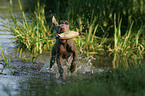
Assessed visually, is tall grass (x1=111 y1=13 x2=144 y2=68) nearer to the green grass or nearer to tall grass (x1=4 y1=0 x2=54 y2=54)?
the green grass

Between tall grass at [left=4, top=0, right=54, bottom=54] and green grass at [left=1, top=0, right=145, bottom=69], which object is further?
tall grass at [left=4, top=0, right=54, bottom=54]

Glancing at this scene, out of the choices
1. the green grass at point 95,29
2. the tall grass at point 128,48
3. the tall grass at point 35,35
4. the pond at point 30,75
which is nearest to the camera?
the pond at point 30,75

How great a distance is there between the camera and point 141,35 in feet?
28.7

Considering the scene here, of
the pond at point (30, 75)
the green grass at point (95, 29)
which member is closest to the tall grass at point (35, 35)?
the green grass at point (95, 29)

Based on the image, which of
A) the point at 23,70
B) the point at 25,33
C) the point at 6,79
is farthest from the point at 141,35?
the point at 6,79

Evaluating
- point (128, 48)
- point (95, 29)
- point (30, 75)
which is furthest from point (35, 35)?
point (128, 48)

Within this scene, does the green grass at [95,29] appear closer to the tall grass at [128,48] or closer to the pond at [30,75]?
the tall grass at [128,48]

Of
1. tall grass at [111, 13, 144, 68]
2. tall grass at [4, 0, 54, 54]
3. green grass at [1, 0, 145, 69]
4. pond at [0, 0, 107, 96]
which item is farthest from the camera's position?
tall grass at [4, 0, 54, 54]

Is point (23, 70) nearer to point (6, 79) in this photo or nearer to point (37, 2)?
point (6, 79)

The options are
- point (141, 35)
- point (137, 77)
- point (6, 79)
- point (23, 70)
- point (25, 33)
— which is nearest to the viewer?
point (137, 77)

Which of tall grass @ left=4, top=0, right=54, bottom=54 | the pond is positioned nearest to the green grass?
tall grass @ left=4, top=0, right=54, bottom=54

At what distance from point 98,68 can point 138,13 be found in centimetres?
317

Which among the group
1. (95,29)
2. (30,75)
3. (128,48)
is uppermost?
(95,29)

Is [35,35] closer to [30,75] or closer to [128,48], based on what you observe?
[30,75]
